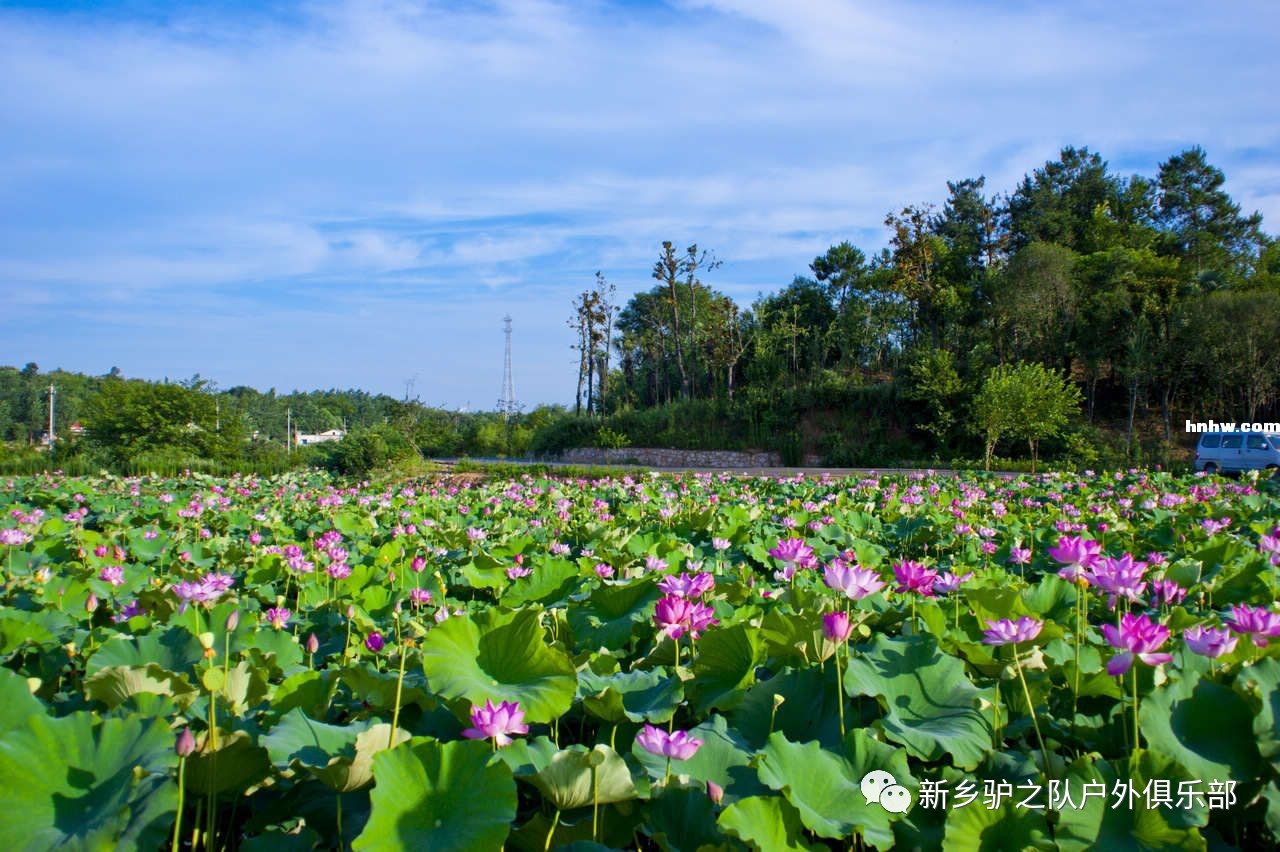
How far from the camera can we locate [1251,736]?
1.25 m

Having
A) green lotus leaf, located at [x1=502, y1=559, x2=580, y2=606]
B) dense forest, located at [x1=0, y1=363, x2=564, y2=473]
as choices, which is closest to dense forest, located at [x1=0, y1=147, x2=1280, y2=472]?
dense forest, located at [x1=0, y1=363, x2=564, y2=473]

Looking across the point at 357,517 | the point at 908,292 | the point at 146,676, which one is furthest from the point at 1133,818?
the point at 908,292

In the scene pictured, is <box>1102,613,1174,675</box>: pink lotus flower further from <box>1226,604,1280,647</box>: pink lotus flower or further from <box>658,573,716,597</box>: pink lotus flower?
<box>658,573,716,597</box>: pink lotus flower

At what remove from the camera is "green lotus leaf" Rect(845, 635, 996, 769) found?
136 cm

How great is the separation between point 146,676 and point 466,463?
20522 mm

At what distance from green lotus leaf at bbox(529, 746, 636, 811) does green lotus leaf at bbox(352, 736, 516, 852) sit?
0.06 metres

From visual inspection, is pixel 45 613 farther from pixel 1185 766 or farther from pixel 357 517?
pixel 357 517

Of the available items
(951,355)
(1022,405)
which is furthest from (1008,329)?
(1022,405)

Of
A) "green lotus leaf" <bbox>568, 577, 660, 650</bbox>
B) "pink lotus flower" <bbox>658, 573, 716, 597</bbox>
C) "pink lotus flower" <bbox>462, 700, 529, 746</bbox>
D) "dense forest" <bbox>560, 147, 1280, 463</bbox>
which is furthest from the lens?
"dense forest" <bbox>560, 147, 1280, 463</bbox>

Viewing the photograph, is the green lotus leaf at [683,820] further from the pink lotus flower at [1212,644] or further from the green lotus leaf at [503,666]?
the pink lotus flower at [1212,644]

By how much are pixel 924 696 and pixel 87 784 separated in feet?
4.72

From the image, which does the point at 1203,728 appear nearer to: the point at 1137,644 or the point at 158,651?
the point at 1137,644

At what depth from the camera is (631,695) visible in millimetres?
1596

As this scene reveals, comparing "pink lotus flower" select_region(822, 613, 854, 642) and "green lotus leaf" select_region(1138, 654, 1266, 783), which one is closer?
"green lotus leaf" select_region(1138, 654, 1266, 783)
